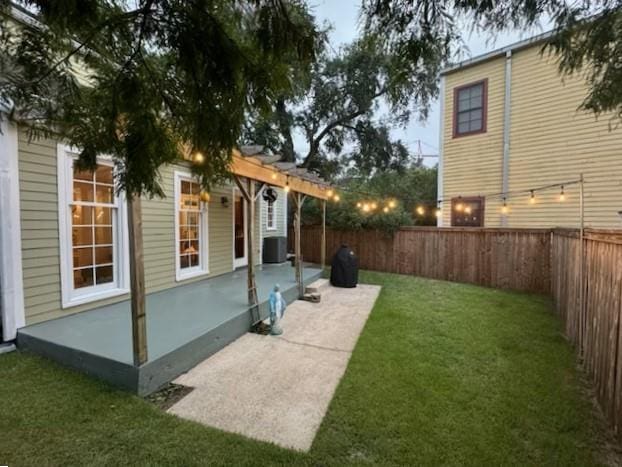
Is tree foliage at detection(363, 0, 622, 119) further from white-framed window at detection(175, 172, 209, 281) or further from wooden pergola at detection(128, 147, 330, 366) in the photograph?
white-framed window at detection(175, 172, 209, 281)

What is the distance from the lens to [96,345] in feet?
10.1

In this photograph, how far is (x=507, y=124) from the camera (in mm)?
7934

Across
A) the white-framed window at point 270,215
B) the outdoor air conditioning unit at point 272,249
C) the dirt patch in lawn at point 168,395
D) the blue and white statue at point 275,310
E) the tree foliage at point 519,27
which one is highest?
the tree foliage at point 519,27

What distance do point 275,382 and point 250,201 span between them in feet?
8.50

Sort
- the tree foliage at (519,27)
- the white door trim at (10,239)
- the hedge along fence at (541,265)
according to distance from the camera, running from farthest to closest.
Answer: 1. the white door trim at (10,239)
2. the hedge along fence at (541,265)
3. the tree foliage at (519,27)

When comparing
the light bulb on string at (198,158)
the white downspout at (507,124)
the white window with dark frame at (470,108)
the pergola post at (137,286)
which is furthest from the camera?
the white window with dark frame at (470,108)

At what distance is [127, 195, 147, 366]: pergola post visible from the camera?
2705 millimetres

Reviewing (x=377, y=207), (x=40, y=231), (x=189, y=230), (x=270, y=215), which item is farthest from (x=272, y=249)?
(x=40, y=231)

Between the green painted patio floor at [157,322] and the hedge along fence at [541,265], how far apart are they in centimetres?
383

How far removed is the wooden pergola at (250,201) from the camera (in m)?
2.75

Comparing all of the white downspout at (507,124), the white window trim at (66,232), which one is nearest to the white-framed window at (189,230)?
the white window trim at (66,232)

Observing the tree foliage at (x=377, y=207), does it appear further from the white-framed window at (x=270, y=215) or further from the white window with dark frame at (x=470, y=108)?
the white window with dark frame at (x=470, y=108)

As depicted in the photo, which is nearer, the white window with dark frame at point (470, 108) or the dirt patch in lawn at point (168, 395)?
the dirt patch in lawn at point (168, 395)

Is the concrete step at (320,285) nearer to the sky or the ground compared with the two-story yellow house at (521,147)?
nearer to the ground
